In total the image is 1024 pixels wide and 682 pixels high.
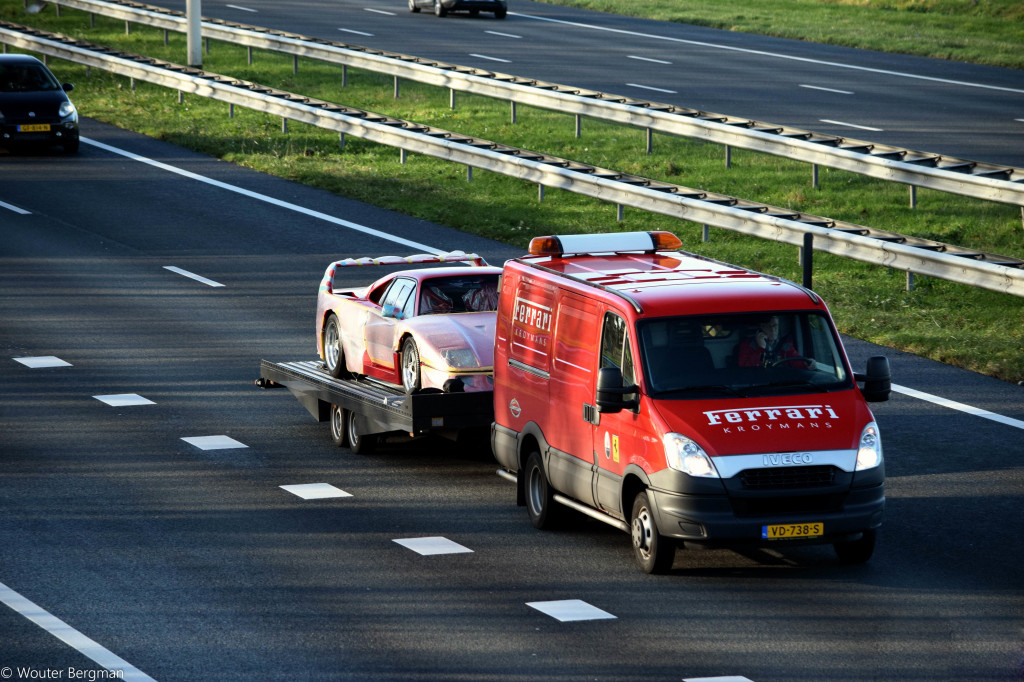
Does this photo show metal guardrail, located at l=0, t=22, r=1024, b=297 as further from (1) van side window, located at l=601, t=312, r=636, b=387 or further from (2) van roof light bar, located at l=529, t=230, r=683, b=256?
(1) van side window, located at l=601, t=312, r=636, b=387

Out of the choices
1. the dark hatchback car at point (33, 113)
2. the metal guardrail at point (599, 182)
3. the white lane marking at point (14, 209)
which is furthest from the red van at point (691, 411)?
the dark hatchback car at point (33, 113)

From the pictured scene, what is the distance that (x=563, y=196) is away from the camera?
26188mm

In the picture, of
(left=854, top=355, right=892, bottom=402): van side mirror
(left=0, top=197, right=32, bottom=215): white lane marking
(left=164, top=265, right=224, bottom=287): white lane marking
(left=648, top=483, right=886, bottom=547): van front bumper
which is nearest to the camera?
(left=648, top=483, right=886, bottom=547): van front bumper

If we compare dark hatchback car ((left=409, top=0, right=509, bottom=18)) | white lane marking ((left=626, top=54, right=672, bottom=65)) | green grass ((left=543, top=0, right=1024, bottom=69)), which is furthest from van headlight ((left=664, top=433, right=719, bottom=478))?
dark hatchback car ((left=409, top=0, right=509, bottom=18))

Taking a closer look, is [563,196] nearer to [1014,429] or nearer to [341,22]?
[1014,429]

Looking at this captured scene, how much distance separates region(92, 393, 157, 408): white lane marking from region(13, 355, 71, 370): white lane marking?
5.06ft

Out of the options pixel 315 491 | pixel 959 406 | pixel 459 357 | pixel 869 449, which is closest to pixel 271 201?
pixel 459 357

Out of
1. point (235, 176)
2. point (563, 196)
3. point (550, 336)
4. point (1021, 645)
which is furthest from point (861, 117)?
point (1021, 645)

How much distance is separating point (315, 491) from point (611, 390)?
334 centimetres

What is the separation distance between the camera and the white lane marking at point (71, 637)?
898 cm

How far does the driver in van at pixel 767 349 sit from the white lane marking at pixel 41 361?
29.5 feet

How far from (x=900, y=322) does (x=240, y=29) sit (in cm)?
2387

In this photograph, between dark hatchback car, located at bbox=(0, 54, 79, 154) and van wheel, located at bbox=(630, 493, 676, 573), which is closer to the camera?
van wheel, located at bbox=(630, 493, 676, 573)

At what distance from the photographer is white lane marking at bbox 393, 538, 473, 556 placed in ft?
37.6
